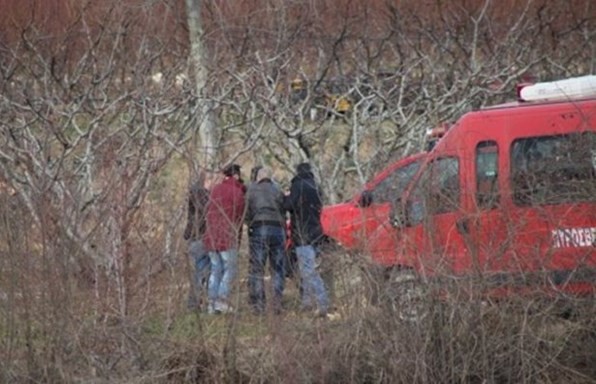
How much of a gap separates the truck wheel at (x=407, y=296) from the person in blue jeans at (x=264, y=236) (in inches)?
33.8

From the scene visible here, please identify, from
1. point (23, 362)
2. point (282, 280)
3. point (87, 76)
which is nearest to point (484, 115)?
point (282, 280)

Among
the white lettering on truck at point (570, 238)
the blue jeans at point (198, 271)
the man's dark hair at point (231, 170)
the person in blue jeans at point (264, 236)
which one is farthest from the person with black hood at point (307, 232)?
the white lettering on truck at point (570, 238)

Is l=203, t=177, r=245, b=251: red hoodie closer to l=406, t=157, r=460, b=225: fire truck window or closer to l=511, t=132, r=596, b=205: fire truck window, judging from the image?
l=406, t=157, r=460, b=225: fire truck window

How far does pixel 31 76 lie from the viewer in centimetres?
1780

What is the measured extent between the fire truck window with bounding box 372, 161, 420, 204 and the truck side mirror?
4 centimetres

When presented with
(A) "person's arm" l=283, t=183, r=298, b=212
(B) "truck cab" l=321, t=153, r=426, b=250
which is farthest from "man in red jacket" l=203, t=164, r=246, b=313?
(A) "person's arm" l=283, t=183, r=298, b=212

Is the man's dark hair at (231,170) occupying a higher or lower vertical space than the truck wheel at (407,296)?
higher

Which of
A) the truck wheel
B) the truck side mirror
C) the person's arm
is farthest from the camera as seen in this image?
the person's arm

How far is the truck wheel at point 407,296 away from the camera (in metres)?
9.85

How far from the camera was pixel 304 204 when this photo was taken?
12.9 metres

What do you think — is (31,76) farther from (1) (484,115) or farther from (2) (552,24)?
(2) (552,24)

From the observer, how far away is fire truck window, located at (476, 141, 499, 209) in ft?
33.6

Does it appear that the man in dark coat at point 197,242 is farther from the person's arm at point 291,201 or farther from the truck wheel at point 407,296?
the person's arm at point 291,201

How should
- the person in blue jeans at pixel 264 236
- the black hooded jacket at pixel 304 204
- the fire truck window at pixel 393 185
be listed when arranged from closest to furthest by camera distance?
the person in blue jeans at pixel 264 236 → the fire truck window at pixel 393 185 → the black hooded jacket at pixel 304 204
